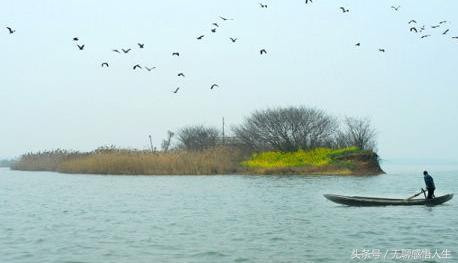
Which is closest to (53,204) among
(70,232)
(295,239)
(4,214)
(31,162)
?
(4,214)

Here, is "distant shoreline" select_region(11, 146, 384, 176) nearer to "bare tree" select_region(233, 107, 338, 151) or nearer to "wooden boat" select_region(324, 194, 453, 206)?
"bare tree" select_region(233, 107, 338, 151)

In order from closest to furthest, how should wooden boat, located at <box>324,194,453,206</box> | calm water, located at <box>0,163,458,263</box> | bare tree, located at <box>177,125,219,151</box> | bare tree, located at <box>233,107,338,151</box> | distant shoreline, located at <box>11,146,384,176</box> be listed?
1. calm water, located at <box>0,163,458,263</box>
2. wooden boat, located at <box>324,194,453,206</box>
3. distant shoreline, located at <box>11,146,384,176</box>
4. bare tree, located at <box>233,107,338,151</box>
5. bare tree, located at <box>177,125,219,151</box>

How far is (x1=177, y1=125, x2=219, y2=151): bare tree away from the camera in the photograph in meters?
108

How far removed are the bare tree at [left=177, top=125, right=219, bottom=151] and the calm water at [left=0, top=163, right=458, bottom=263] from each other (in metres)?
70.2

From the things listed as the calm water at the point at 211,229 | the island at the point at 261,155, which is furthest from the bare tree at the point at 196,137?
the calm water at the point at 211,229

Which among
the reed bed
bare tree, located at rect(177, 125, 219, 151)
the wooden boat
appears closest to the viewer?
the wooden boat

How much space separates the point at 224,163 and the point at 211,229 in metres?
43.5

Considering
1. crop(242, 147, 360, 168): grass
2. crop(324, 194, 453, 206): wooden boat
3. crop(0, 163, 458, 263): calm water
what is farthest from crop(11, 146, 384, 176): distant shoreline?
crop(324, 194, 453, 206): wooden boat

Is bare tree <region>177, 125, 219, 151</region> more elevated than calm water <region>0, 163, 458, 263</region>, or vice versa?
bare tree <region>177, 125, 219, 151</region>

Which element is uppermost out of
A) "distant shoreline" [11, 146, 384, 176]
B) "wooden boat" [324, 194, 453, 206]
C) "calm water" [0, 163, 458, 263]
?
"distant shoreline" [11, 146, 384, 176]

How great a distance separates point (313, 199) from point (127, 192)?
13.8m

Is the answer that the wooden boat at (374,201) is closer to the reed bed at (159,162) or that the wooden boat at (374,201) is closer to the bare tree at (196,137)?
the reed bed at (159,162)

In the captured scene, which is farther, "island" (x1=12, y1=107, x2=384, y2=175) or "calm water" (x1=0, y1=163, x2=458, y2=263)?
"island" (x1=12, y1=107, x2=384, y2=175)

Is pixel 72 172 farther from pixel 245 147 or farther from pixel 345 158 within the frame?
pixel 345 158
